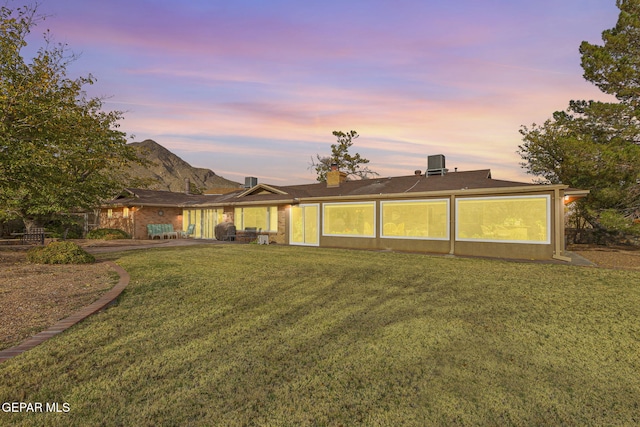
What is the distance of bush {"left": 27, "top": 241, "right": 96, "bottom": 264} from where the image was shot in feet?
31.4

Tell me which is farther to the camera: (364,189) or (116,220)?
(116,220)

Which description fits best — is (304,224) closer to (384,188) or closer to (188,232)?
(384,188)

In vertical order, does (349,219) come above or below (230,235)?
above

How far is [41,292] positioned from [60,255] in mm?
4220

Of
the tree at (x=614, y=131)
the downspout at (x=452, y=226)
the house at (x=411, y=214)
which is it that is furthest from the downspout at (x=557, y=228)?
the downspout at (x=452, y=226)

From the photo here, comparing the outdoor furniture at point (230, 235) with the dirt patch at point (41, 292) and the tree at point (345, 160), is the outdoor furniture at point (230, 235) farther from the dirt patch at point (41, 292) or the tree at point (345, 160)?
the tree at point (345, 160)

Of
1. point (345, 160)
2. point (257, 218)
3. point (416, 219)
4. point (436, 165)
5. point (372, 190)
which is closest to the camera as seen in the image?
point (416, 219)

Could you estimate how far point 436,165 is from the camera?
1888 centimetres

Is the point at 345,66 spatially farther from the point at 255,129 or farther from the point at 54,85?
the point at 54,85

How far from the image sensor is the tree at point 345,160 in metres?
41.4

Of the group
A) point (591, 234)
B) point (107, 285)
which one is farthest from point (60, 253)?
point (591, 234)

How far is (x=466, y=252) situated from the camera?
13969 millimetres

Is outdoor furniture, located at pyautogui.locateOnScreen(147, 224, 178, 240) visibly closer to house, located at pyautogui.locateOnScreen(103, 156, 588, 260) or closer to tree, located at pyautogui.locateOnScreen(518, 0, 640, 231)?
house, located at pyautogui.locateOnScreen(103, 156, 588, 260)

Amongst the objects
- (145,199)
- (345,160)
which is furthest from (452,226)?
(345,160)
